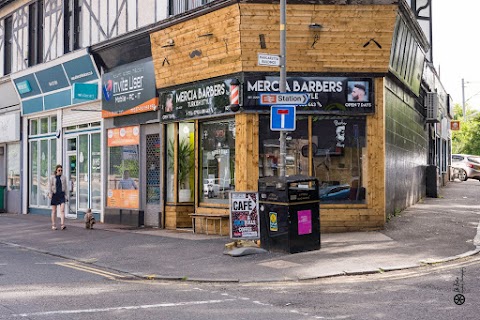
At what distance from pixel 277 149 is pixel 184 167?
3.19m

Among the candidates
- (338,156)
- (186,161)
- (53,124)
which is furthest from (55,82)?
(338,156)

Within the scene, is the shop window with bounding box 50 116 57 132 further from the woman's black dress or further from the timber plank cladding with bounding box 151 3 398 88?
the timber plank cladding with bounding box 151 3 398 88

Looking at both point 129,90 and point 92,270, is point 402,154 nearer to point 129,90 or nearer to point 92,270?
point 129,90

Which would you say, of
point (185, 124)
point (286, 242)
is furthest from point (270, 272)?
point (185, 124)

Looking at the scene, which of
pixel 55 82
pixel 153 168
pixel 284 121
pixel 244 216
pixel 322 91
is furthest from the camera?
pixel 55 82

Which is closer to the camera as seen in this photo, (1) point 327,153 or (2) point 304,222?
(2) point 304,222

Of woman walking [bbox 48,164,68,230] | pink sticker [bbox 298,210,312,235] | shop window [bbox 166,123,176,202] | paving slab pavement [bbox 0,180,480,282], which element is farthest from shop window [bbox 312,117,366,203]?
woman walking [bbox 48,164,68,230]

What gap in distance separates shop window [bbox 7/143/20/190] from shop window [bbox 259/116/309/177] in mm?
14863

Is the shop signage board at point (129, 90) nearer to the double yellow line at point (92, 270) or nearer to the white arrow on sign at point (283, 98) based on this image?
the white arrow on sign at point (283, 98)

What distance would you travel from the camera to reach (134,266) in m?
11.2

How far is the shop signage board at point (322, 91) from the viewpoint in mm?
14531

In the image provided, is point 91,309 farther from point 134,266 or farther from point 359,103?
point 359,103

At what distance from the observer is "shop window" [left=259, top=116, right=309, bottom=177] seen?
48.1ft

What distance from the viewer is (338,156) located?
14711mm
